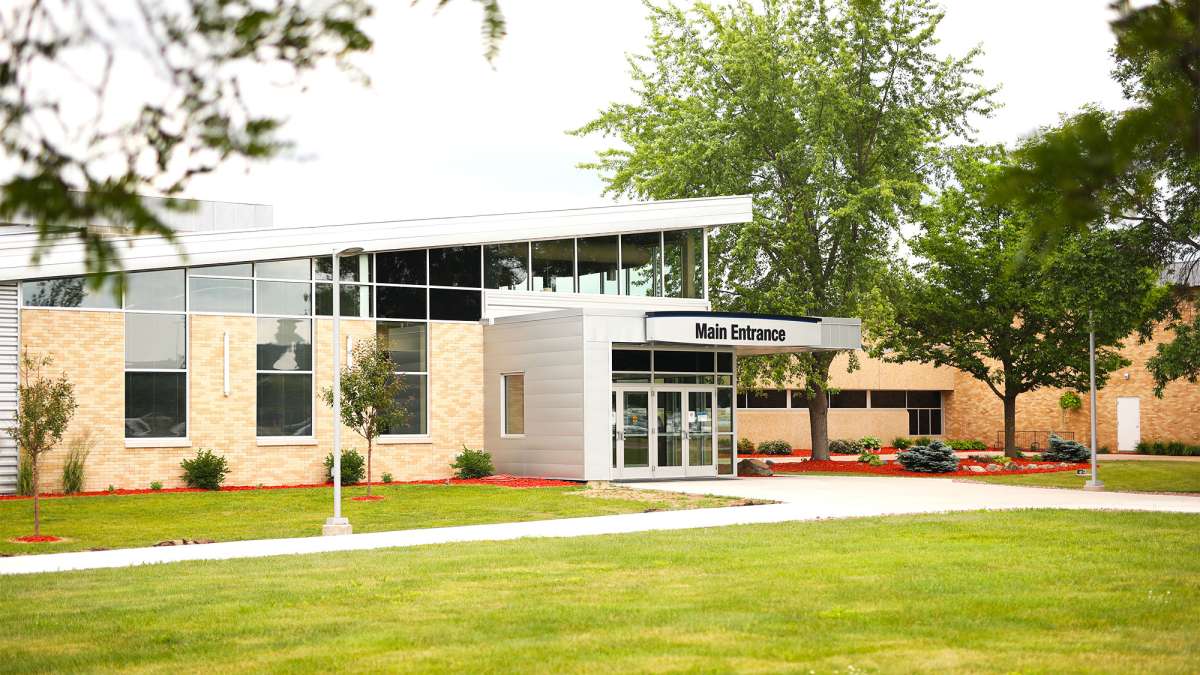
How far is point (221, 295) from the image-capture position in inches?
1135

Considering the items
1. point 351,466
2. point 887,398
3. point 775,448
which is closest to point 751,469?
point 351,466

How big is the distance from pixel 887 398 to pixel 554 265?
3241 centimetres

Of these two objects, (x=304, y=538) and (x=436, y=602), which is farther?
(x=304, y=538)

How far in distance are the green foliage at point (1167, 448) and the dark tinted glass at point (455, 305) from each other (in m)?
31.3

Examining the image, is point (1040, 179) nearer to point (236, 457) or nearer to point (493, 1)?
point (493, 1)

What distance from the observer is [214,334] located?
2867 cm

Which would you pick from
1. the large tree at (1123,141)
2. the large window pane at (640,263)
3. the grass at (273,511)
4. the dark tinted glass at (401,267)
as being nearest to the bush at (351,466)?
the grass at (273,511)

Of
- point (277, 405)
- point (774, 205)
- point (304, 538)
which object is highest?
point (774, 205)

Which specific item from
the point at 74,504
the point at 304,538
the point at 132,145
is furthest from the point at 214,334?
the point at 132,145

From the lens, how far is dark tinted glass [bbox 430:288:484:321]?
104 feet

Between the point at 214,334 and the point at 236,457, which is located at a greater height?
the point at 214,334

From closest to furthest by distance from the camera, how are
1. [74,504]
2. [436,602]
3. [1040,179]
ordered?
[1040,179]
[436,602]
[74,504]

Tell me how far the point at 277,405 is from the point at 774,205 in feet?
52.4

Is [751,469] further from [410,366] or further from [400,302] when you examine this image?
[400,302]
